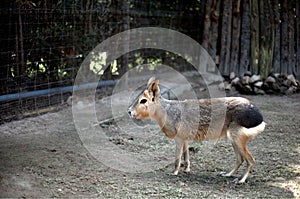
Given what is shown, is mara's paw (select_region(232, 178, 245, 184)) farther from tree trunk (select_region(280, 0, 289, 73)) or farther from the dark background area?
tree trunk (select_region(280, 0, 289, 73))

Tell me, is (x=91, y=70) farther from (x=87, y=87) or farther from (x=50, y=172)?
(x=50, y=172)

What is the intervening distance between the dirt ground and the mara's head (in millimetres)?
622

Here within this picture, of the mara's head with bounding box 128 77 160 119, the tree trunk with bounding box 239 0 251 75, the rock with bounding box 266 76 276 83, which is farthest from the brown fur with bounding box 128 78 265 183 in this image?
the tree trunk with bounding box 239 0 251 75

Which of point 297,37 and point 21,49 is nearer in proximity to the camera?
point 21,49

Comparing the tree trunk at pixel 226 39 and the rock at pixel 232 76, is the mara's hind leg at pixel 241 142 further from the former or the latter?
the tree trunk at pixel 226 39

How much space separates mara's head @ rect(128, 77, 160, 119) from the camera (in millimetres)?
4781

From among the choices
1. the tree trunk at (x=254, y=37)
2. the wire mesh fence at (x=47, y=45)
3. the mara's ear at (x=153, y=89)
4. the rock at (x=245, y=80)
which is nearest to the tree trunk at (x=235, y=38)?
the tree trunk at (x=254, y=37)

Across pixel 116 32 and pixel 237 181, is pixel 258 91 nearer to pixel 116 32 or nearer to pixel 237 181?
pixel 116 32

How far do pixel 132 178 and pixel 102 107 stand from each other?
113 inches

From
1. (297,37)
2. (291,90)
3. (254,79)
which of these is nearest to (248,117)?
(254,79)

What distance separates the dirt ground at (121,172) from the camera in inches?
165

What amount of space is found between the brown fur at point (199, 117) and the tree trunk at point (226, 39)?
521 centimetres

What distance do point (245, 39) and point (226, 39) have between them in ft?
1.37

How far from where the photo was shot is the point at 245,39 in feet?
31.8
